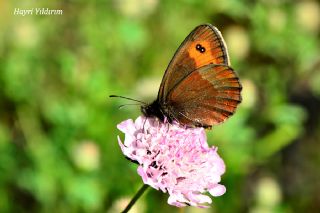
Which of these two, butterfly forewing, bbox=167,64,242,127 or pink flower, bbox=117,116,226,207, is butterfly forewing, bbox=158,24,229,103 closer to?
butterfly forewing, bbox=167,64,242,127

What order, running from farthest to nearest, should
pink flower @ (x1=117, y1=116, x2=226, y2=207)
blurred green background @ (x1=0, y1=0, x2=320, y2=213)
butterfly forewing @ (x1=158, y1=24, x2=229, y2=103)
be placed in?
blurred green background @ (x1=0, y1=0, x2=320, y2=213)
butterfly forewing @ (x1=158, y1=24, x2=229, y2=103)
pink flower @ (x1=117, y1=116, x2=226, y2=207)

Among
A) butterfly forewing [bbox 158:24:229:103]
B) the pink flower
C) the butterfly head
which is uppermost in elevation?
butterfly forewing [bbox 158:24:229:103]

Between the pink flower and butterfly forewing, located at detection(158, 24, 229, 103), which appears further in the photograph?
butterfly forewing, located at detection(158, 24, 229, 103)

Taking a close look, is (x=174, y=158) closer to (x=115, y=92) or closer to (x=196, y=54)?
(x=196, y=54)

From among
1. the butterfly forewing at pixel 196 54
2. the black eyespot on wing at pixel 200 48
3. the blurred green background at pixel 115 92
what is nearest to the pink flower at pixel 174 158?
the butterfly forewing at pixel 196 54

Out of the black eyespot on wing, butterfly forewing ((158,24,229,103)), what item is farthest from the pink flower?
the black eyespot on wing

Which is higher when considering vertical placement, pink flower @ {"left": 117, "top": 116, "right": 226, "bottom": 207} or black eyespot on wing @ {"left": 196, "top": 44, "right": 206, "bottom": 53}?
black eyespot on wing @ {"left": 196, "top": 44, "right": 206, "bottom": 53}

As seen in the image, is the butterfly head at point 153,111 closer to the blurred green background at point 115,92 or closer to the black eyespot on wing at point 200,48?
the black eyespot on wing at point 200,48

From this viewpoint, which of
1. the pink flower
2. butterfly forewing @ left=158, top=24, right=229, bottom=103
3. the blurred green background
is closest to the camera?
the pink flower
